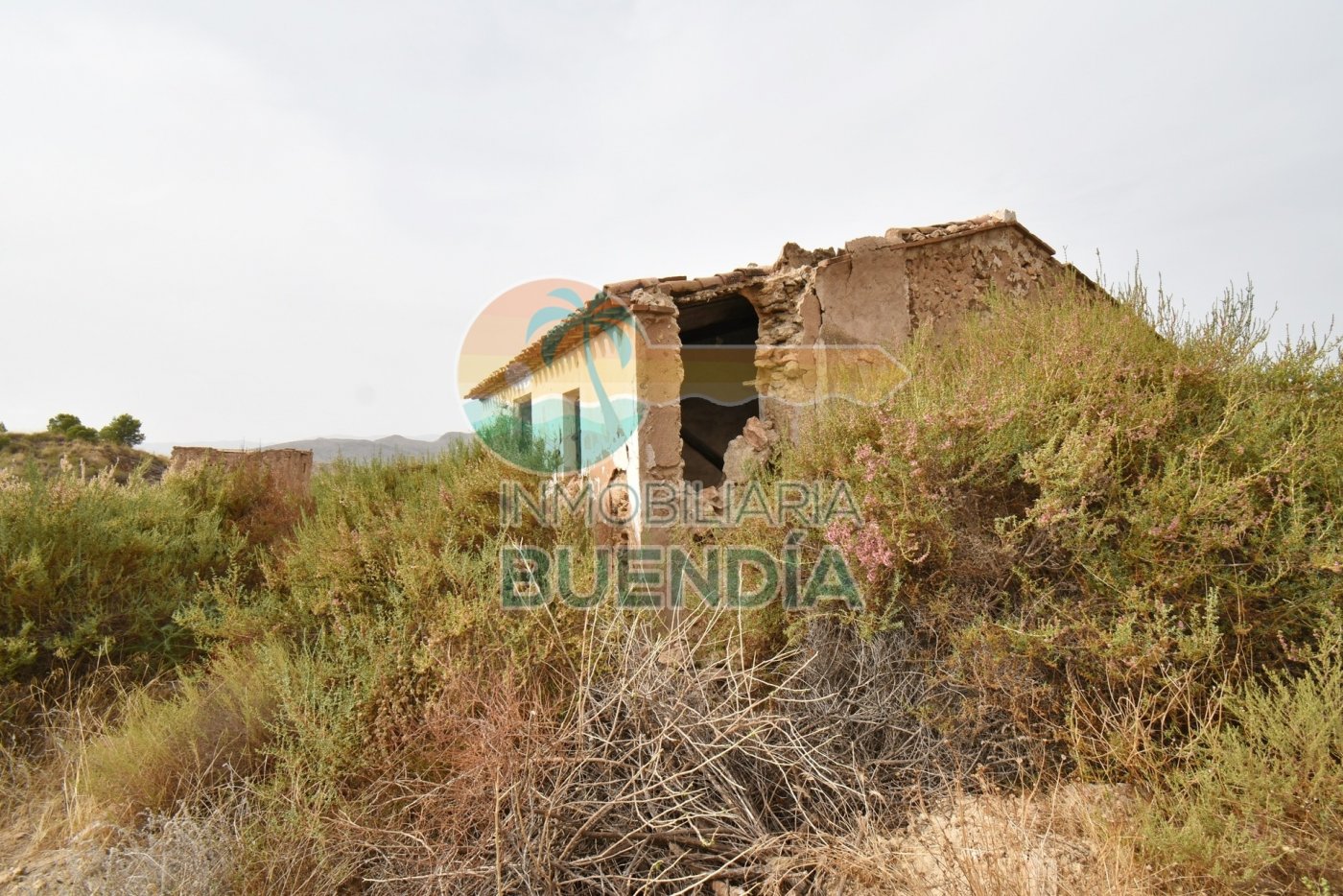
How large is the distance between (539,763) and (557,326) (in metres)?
4.92

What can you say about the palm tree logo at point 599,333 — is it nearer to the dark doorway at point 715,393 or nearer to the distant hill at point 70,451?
the dark doorway at point 715,393

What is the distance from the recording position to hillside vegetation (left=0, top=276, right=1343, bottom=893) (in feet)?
9.84

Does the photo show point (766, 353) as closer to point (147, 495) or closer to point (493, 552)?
point (493, 552)

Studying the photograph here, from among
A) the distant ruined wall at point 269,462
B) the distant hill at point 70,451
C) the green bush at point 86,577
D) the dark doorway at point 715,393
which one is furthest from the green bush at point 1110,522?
the distant hill at point 70,451

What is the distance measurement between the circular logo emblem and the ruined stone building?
0.17ft

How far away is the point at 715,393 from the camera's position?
9312mm

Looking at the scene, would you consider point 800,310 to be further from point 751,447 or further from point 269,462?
point 269,462

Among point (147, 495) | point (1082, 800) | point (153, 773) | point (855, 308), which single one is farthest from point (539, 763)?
point (147, 495)

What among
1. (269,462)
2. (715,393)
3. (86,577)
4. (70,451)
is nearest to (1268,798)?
(86,577)

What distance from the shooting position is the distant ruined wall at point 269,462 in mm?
7902

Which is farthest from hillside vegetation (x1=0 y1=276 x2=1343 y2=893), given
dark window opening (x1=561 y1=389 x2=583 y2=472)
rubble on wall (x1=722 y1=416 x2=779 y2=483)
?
dark window opening (x1=561 y1=389 x2=583 y2=472)

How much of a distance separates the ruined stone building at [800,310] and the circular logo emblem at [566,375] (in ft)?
0.17

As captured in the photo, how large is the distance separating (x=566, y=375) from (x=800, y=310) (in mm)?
3105

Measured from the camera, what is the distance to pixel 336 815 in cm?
337
